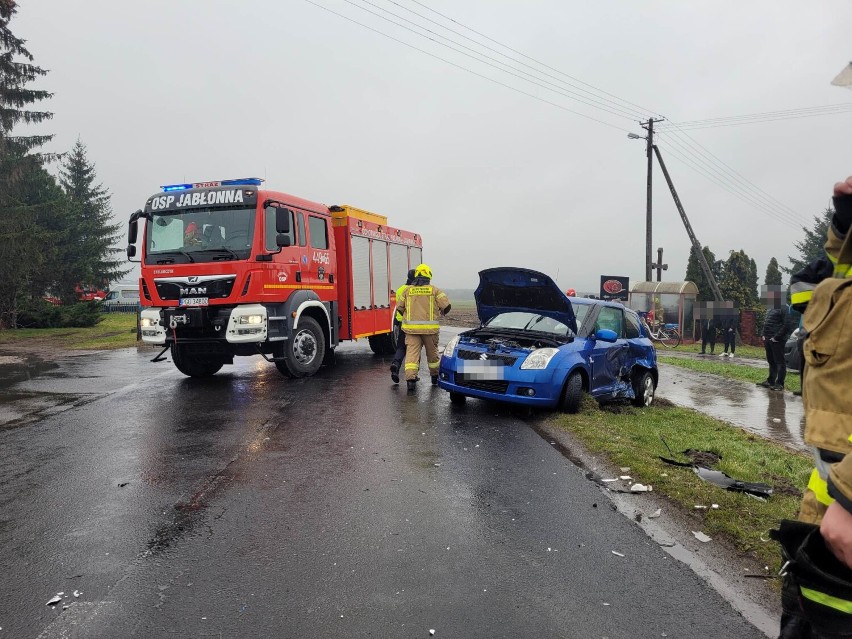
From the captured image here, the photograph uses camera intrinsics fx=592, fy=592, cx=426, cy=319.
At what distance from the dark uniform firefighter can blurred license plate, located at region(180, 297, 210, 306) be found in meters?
8.71

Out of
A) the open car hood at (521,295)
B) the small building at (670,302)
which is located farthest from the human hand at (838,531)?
the small building at (670,302)

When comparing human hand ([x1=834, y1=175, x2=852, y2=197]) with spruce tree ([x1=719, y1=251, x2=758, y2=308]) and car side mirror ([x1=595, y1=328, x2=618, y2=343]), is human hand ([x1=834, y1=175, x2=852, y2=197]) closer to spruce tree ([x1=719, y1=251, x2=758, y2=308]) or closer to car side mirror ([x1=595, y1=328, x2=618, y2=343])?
car side mirror ([x1=595, y1=328, x2=618, y2=343])

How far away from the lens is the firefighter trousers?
30.6 feet

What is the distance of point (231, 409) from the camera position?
25.6 ft

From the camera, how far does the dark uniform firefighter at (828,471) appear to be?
4.90 ft

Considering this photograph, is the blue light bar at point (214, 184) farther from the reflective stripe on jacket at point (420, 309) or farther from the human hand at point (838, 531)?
the human hand at point (838, 531)

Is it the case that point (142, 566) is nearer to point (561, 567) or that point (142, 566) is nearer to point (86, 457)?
point (561, 567)

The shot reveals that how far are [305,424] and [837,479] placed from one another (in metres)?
5.98

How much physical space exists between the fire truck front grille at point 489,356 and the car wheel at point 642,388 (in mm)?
2657

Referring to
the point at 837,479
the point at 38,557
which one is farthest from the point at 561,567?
the point at 38,557

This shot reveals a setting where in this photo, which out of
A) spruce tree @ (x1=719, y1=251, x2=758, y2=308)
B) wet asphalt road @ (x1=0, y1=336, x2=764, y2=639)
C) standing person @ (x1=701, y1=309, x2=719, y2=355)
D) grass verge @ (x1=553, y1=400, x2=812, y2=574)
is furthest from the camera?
spruce tree @ (x1=719, y1=251, x2=758, y2=308)

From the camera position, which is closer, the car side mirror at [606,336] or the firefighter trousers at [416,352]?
the car side mirror at [606,336]

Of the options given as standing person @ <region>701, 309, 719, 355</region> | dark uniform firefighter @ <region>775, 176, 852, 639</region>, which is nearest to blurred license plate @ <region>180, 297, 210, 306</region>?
dark uniform firefighter @ <region>775, 176, 852, 639</region>

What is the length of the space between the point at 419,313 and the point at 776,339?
6.83 metres
